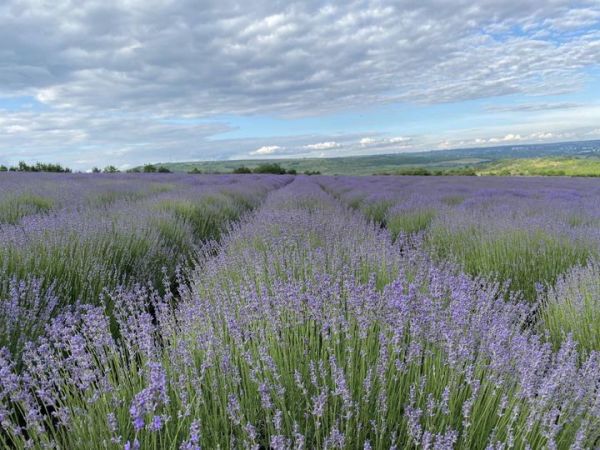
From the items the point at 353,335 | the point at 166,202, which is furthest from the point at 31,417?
the point at 166,202

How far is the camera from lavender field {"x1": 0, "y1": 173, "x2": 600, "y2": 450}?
4.71 ft

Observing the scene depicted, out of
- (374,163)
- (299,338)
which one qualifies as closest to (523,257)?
(299,338)

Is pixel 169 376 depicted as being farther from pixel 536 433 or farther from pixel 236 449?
pixel 536 433

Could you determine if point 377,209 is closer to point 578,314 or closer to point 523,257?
point 523,257

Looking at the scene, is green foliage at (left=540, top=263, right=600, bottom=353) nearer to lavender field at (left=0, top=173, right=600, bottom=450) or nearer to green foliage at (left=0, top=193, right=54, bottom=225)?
lavender field at (left=0, top=173, right=600, bottom=450)

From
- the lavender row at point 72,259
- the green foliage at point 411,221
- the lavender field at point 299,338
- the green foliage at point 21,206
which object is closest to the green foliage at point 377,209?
the green foliage at point 411,221

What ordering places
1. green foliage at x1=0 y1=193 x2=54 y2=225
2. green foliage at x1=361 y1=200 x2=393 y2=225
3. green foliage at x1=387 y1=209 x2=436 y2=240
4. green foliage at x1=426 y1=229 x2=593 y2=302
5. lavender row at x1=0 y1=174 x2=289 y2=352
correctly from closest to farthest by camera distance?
lavender row at x1=0 y1=174 x2=289 y2=352
green foliage at x1=426 y1=229 x2=593 y2=302
green foliage at x1=0 y1=193 x2=54 y2=225
green foliage at x1=387 y1=209 x2=436 y2=240
green foliage at x1=361 y1=200 x2=393 y2=225

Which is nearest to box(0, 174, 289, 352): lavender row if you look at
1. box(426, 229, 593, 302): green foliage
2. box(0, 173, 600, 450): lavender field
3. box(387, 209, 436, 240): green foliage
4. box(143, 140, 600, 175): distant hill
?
box(0, 173, 600, 450): lavender field

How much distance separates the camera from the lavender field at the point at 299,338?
1435 millimetres

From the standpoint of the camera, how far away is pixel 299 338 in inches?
81.0

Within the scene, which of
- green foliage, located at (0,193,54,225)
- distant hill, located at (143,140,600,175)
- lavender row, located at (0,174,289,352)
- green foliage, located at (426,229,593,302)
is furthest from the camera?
distant hill, located at (143,140,600,175)

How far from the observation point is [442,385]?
1.71 metres

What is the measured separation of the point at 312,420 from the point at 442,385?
1.80ft

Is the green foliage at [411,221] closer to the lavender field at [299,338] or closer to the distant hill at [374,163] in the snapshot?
the lavender field at [299,338]
